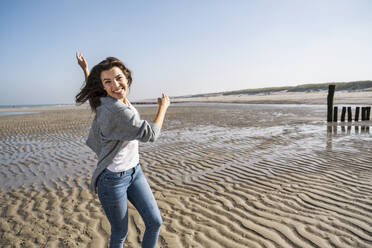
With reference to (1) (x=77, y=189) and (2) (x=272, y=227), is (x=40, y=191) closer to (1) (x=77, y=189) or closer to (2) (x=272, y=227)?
(1) (x=77, y=189)

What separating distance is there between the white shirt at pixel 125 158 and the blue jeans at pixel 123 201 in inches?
1.6

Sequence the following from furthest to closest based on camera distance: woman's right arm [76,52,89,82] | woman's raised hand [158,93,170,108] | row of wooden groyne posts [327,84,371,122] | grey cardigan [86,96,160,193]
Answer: row of wooden groyne posts [327,84,371,122]
woman's right arm [76,52,89,82]
woman's raised hand [158,93,170,108]
grey cardigan [86,96,160,193]

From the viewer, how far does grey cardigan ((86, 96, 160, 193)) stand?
194 cm

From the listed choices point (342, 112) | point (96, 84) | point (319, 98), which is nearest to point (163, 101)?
point (96, 84)

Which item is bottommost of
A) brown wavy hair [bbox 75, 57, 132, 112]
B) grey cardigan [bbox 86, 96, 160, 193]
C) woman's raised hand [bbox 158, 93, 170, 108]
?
grey cardigan [bbox 86, 96, 160, 193]

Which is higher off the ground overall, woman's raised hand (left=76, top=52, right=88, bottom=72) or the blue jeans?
woman's raised hand (left=76, top=52, right=88, bottom=72)

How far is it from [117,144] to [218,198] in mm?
3117

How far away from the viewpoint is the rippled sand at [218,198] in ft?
11.3

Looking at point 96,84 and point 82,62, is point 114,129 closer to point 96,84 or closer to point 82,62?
point 96,84

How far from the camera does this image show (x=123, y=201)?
211cm

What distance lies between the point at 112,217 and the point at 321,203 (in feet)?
12.4

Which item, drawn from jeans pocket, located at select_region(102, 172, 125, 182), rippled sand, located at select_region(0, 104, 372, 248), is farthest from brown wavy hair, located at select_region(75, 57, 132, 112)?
rippled sand, located at select_region(0, 104, 372, 248)

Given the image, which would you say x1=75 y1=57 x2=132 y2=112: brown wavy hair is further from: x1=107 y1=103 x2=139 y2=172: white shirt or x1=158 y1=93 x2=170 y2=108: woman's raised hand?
x1=158 y1=93 x2=170 y2=108: woman's raised hand

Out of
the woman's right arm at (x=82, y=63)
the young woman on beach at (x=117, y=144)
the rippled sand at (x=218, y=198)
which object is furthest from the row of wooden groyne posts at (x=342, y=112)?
the woman's right arm at (x=82, y=63)
